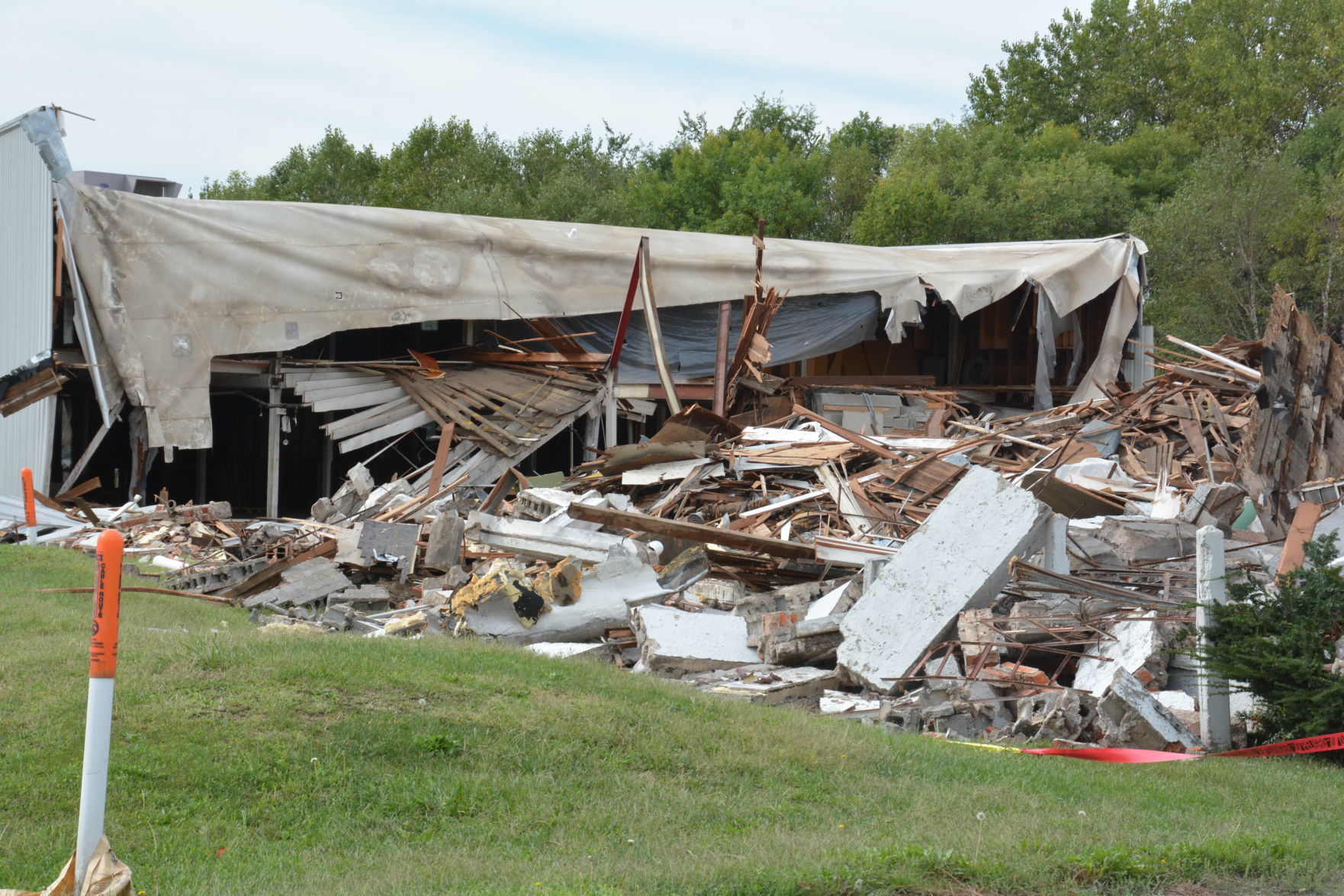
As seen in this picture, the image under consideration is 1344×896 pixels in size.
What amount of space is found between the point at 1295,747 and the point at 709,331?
1435 centimetres

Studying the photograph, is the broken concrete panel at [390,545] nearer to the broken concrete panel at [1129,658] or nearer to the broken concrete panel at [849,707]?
the broken concrete panel at [849,707]

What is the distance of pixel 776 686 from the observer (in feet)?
28.1

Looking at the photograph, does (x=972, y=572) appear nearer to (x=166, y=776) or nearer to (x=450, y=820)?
(x=450, y=820)

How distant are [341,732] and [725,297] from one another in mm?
15224

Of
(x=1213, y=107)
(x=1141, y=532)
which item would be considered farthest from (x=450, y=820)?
(x=1213, y=107)

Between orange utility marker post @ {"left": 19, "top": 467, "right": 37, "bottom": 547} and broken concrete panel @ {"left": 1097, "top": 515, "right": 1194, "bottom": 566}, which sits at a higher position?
broken concrete panel @ {"left": 1097, "top": 515, "right": 1194, "bottom": 566}

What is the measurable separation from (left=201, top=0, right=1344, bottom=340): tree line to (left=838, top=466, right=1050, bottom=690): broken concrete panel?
84.9 ft

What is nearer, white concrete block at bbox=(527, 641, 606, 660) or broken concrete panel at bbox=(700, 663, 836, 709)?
broken concrete panel at bbox=(700, 663, 836, 709)

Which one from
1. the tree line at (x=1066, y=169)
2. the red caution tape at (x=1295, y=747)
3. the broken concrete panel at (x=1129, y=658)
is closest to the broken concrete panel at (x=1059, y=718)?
the broken concrete panel at (x=1129, y=658)

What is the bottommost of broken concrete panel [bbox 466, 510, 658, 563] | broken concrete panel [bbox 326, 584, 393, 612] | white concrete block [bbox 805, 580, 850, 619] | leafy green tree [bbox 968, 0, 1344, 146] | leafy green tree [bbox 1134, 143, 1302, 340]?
broken concrete panel [bbox 326, 584, 393, 612]

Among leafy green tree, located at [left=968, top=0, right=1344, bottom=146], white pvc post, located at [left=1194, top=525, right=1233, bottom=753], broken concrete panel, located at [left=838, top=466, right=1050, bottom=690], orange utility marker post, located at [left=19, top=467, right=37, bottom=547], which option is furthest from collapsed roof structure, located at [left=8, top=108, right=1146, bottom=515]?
leafy green tree, located at [left=968, top=0, right=1344, bottom=146]

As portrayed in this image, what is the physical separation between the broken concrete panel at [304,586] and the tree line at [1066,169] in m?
27.6

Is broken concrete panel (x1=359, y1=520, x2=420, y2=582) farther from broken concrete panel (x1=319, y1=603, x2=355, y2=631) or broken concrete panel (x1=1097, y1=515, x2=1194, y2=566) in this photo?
broken concrete panel (x1=1097, y1=515, x2=1194, y2=566)

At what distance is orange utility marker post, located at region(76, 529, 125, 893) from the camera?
3.59 meters
